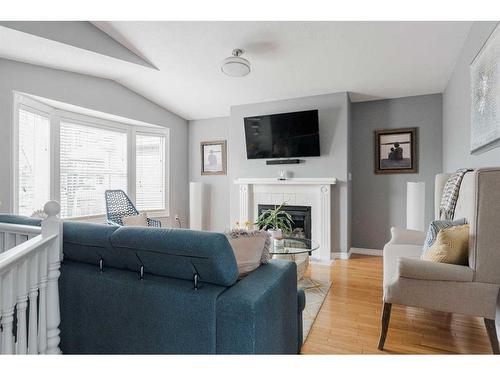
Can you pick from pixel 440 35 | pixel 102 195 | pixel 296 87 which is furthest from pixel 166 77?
pixel 440 35

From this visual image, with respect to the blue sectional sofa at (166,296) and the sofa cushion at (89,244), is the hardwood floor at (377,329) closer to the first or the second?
the blue sectional sofa at (166,296)

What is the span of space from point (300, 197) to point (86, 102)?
3.31m

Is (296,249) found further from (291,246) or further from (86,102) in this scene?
(86,102)

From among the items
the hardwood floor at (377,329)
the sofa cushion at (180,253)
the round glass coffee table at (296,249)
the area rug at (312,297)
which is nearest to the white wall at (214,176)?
the round glass coffee table at (296,249)

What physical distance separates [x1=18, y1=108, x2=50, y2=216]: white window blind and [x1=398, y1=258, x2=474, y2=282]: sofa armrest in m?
3.92

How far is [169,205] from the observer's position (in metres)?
5.28

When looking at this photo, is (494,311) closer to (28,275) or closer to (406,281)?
(406,281)

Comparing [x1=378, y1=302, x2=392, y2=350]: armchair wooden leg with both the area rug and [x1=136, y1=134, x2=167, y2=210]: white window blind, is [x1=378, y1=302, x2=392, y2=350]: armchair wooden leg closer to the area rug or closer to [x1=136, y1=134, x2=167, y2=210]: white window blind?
the area rug

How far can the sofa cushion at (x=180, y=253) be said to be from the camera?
3.98ft

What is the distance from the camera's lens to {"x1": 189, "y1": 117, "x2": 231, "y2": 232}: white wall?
209 inches

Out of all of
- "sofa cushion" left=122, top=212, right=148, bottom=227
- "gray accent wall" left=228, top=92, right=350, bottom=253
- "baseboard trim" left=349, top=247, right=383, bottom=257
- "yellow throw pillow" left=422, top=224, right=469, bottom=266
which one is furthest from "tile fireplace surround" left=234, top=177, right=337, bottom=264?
"yellow throw pillow" left=422, top=224, right=469, bottom=266

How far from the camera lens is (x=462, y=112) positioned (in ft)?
9.34

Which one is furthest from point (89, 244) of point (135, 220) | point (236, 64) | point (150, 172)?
point (150, 172)
